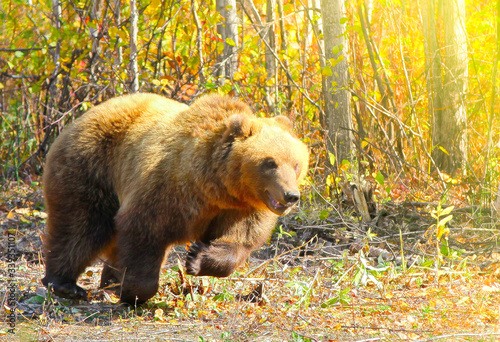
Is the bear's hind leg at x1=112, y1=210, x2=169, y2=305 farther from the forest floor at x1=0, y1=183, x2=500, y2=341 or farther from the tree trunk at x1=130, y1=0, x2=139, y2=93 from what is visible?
the tree trunk at x1=130, y1=0, x2=139, y2=93

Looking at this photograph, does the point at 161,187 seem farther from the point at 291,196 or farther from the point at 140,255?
the point at 291,196

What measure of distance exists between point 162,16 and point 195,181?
4783 millimetres

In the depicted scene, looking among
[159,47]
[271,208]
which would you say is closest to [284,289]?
[271,208]

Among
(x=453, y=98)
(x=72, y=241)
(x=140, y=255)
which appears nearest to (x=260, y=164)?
(x=140, y=255)

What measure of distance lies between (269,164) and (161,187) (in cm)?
82

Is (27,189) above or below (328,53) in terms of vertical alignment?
below

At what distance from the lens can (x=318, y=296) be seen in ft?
15.3

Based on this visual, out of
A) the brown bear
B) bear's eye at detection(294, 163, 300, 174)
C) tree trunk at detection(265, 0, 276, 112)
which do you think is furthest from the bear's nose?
tree trunk at detection(265, 0, 276, 112)

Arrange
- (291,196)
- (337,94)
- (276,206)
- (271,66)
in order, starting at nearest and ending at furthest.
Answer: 1. (291,196)
2. (276,206)
3. (337,94)
4. (271,66)

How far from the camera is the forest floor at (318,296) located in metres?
3.91

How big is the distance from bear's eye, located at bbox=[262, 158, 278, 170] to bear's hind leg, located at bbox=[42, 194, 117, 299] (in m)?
1.51

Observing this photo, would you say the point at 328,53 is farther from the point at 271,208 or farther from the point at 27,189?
the point at 27,189

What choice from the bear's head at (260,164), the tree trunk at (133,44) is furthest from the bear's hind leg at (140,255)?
the tree trunk at (133,44)

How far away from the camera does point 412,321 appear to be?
4098mm
